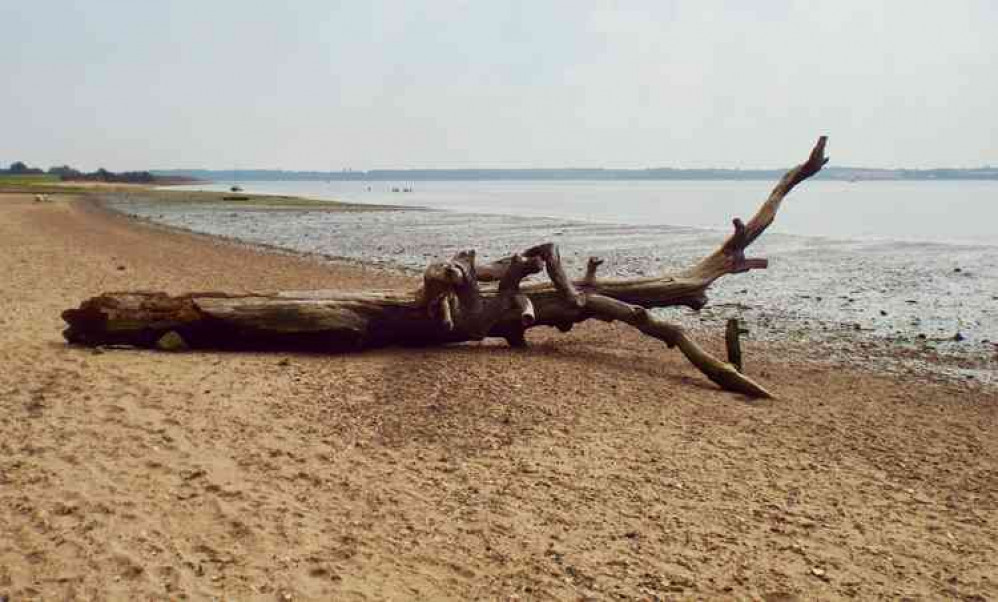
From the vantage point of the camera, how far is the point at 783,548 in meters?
4.89

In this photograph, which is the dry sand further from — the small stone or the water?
the water

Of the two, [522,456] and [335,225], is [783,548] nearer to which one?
[522,456]

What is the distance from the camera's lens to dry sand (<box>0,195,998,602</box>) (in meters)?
4.39

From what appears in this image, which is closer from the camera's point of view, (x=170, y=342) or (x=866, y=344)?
(x=170, y=342)

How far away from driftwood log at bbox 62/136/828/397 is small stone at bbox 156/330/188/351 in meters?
0.01

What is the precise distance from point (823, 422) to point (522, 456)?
3107 mm

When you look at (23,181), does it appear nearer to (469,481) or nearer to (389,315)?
(389,315)

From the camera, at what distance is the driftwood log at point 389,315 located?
8.70 m

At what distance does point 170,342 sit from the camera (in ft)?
28.7

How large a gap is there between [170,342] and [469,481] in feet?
14.7

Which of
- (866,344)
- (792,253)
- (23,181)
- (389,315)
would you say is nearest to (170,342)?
(389,315)

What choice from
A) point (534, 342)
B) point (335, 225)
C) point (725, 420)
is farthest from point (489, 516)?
point (335, 225)

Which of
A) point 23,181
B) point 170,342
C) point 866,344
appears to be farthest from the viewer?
point 23,181

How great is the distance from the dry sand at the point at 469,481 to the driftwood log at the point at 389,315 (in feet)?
1.01
